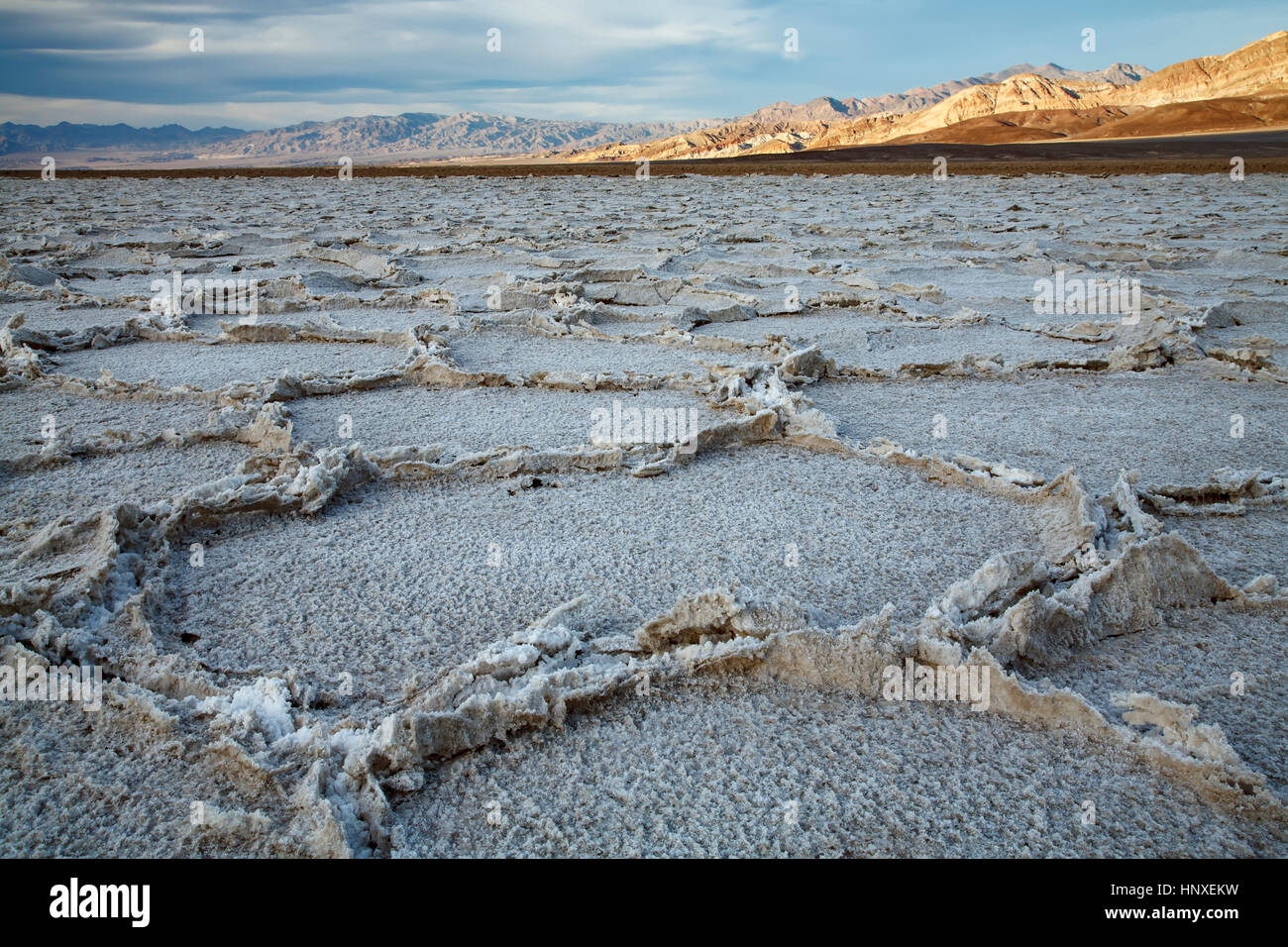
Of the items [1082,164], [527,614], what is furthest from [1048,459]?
[1082,164]

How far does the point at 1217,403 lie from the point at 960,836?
109 inches

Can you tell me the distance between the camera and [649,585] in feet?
6.10

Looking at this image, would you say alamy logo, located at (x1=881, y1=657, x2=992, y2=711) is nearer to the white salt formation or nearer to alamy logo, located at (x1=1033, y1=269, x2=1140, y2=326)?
the white salt formation

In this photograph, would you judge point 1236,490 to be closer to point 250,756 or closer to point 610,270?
point 250,756

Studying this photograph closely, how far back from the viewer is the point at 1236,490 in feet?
7.38

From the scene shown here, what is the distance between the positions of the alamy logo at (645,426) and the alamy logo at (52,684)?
1.53 m

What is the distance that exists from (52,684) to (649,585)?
116 centimetres

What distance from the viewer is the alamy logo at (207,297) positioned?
4898 mm

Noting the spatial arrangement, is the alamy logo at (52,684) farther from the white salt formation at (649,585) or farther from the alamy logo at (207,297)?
the alamy logo at (207,297)
